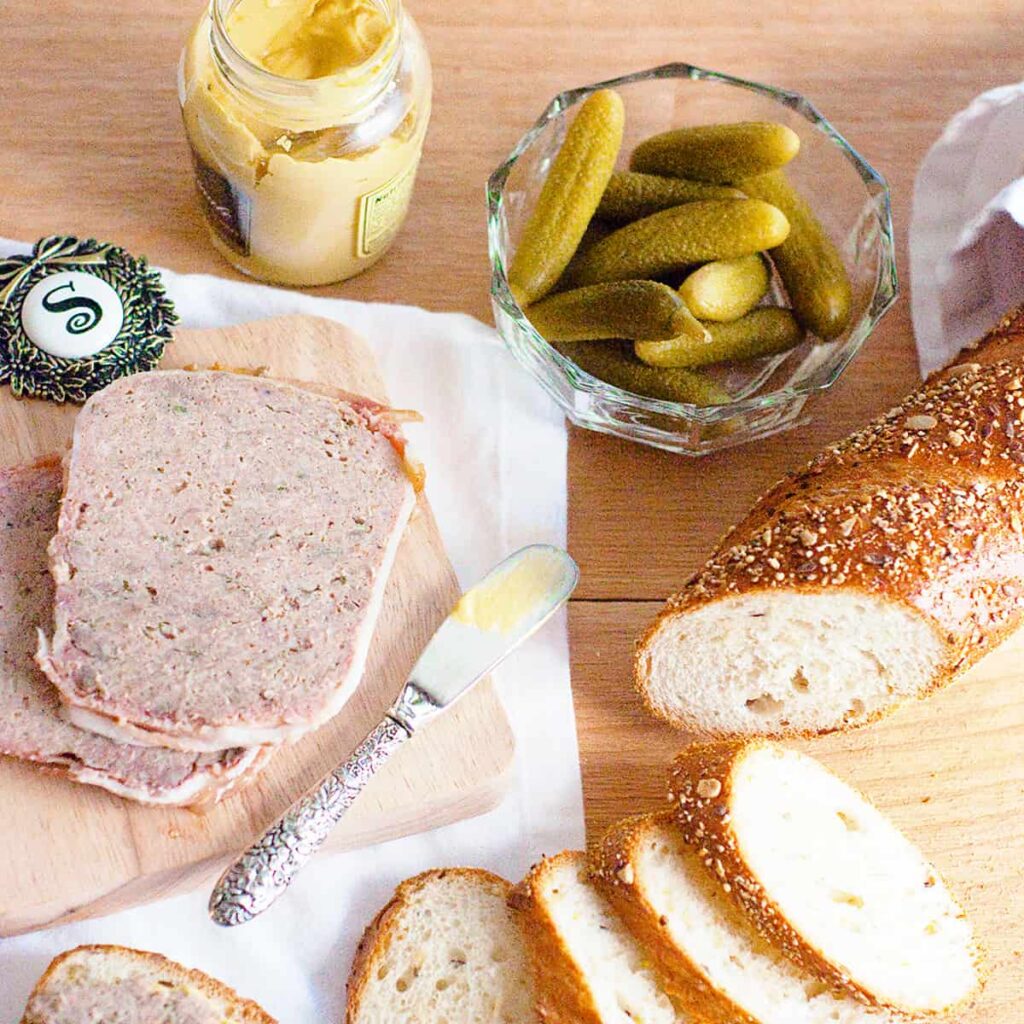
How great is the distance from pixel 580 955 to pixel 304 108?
1430mm

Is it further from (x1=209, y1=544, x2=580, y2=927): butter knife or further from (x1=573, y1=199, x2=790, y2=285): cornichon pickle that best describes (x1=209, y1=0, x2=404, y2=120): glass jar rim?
(x1=209, y1=544, x2=580, y2=927): butter knife

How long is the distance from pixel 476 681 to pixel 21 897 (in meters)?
0.78

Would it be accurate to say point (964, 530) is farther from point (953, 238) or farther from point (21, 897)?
point (21, 897)

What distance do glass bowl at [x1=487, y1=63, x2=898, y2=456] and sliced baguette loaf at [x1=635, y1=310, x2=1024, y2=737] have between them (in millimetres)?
168

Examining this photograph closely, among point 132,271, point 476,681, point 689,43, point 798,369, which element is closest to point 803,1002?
point 476,681

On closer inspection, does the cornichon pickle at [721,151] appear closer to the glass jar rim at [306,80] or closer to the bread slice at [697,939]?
the glass jar rim at [306,80]

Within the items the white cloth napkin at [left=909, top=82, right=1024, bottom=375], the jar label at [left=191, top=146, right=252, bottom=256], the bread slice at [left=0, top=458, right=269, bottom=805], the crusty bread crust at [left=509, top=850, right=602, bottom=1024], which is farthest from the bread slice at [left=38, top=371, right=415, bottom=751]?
the white cloth napkin at [left=909, top=82, right=1024, bottom=375]

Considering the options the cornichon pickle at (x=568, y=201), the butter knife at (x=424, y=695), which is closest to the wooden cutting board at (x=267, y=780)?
the butter knife at (x=424, y=695)

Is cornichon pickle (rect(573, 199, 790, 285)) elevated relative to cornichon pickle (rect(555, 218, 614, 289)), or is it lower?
elevated

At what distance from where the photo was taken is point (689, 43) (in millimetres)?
3062

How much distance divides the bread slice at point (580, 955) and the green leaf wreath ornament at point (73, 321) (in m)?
1.13

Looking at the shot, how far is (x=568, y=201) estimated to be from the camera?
8.52 feet

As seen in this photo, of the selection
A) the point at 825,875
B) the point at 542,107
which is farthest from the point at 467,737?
the point at 542,107

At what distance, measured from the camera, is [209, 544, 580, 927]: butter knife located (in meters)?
2.20
